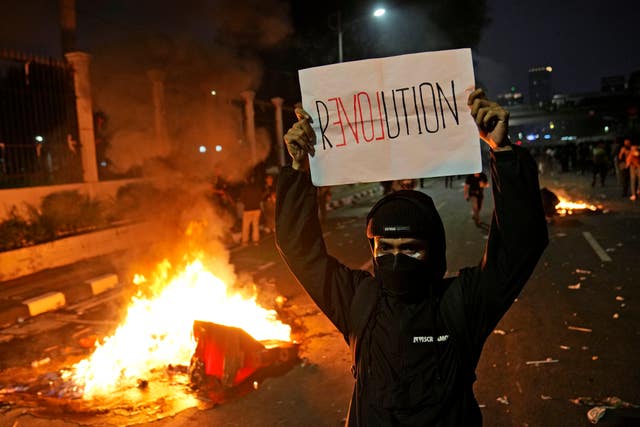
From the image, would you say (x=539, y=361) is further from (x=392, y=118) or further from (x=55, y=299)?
(x=55, y=299)

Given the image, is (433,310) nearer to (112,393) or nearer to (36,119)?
(112,393)

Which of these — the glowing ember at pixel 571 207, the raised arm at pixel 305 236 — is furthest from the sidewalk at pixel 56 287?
the glowing ember at pixel 571 207

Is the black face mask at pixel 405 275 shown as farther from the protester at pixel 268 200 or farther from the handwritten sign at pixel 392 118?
the protester at pixel 268 200

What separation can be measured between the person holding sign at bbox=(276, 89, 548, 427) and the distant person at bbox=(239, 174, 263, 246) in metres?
10.6

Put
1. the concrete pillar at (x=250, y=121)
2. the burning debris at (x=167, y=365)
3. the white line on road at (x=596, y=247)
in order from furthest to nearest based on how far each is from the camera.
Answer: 1. the concrete pillar at (x=250, y=121)
2. the white line on road at (x=596, y=247)
3. the burning debris at (x=167, y=365)

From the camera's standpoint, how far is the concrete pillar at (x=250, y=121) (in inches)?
827

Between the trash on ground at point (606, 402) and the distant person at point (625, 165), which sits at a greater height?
the distant person at point (625, 165)

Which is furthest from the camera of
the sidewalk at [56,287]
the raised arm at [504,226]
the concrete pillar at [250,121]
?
the concrete pillar at [250,121]

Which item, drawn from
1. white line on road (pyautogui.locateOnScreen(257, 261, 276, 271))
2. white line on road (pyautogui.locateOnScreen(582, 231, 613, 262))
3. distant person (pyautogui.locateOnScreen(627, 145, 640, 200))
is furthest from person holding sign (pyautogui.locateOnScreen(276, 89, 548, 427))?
distant person (pyautogui.locateOnScreen(627, 145, 640, 200))

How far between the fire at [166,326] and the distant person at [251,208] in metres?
5.21

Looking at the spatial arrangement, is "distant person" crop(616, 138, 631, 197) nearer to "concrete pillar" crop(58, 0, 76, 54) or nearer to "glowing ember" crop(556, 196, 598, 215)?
"glowing ember" crop(556, 196, 598, 215)

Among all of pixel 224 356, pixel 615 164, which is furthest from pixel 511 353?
pixel 615 164

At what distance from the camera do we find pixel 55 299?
7.99 meters

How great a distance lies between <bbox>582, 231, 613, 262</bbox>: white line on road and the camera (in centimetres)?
938
